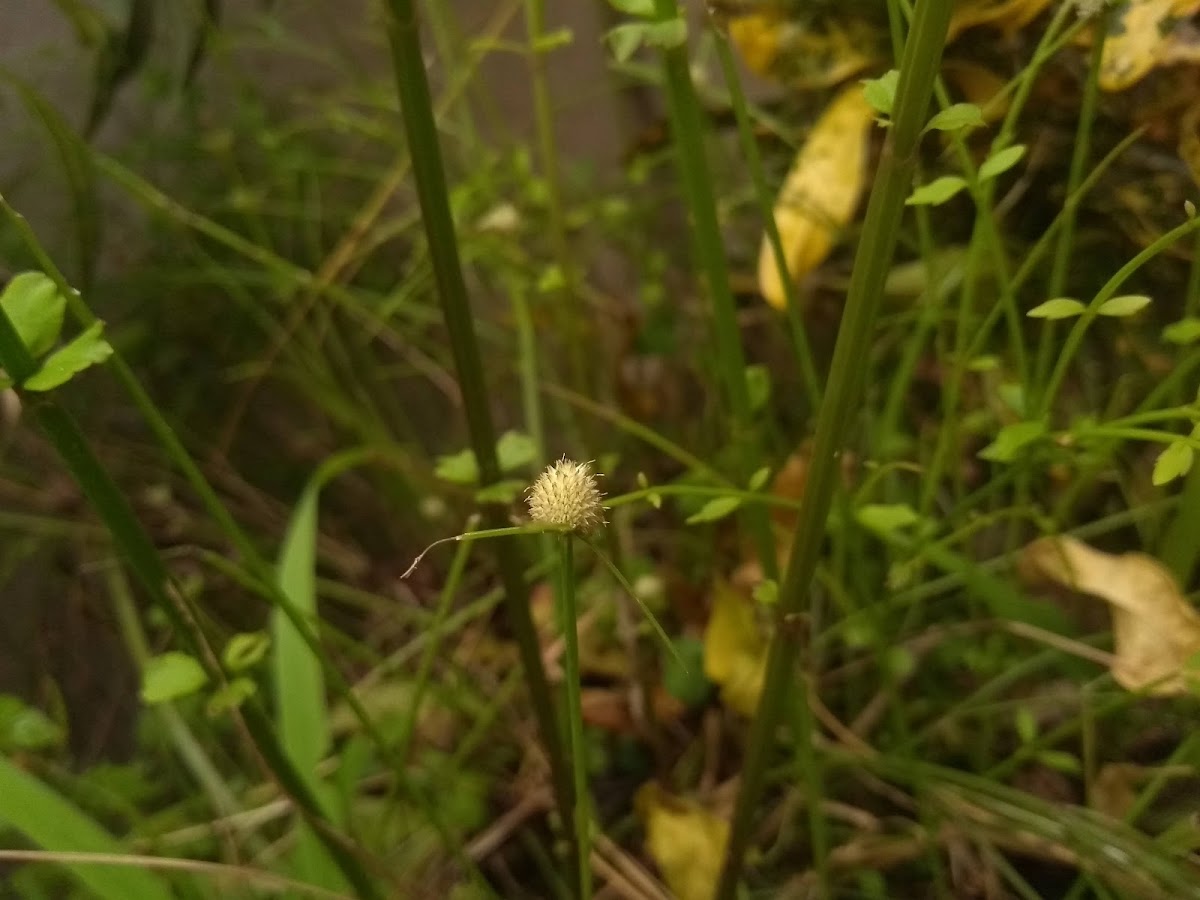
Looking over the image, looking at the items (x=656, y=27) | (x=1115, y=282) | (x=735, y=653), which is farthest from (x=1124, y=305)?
(x=735, y=653)

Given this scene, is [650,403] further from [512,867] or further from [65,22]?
[65,22]

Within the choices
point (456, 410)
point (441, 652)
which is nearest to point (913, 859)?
point (441, 652)

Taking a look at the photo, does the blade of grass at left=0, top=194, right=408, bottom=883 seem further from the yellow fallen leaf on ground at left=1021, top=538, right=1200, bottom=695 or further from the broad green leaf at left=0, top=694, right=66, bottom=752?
the yellow fallen leaf on ground at left=1021, top=538, right=1200, bottom=695

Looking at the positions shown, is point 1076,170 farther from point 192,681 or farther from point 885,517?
point 192,681

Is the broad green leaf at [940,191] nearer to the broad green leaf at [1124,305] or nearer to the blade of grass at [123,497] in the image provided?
the broad green leaf at [1124,305]

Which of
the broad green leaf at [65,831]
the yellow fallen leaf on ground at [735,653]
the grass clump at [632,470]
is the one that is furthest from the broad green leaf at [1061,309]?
the broad green leaf at [65,831]

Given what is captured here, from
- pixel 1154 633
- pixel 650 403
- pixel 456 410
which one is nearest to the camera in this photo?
pixel 1154 633
